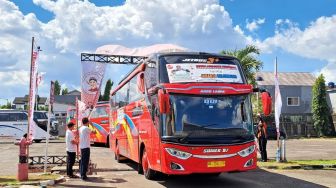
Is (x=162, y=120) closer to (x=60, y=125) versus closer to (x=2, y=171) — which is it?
(x=2, y=171)

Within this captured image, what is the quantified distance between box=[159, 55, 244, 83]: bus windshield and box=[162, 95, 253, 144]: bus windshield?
0.62 meters

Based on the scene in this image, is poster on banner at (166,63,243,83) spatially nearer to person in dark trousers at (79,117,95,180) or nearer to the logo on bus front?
the logo on bus front

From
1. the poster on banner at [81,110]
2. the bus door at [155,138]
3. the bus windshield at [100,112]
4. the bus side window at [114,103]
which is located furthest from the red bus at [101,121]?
the bus door at [155,138]

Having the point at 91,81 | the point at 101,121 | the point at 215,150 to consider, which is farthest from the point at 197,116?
the point at 101,121

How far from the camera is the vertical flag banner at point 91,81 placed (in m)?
19.2

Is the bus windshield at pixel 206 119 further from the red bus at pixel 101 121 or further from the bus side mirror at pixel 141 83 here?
the red bus at pixel 101 121

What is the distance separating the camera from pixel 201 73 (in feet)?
40.0

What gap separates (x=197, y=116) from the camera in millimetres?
11469

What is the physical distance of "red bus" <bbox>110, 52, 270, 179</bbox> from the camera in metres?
11.3

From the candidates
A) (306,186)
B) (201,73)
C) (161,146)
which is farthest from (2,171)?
(306,186)

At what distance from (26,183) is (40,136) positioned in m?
26.3

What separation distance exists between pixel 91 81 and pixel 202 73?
8612 millimetres

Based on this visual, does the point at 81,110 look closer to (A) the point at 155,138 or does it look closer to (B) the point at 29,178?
(B) the point at 29,178

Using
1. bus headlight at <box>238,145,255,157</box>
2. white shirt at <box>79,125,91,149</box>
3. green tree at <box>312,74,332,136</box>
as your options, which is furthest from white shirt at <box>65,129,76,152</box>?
green tree at <box>312,74,332,136</box>
